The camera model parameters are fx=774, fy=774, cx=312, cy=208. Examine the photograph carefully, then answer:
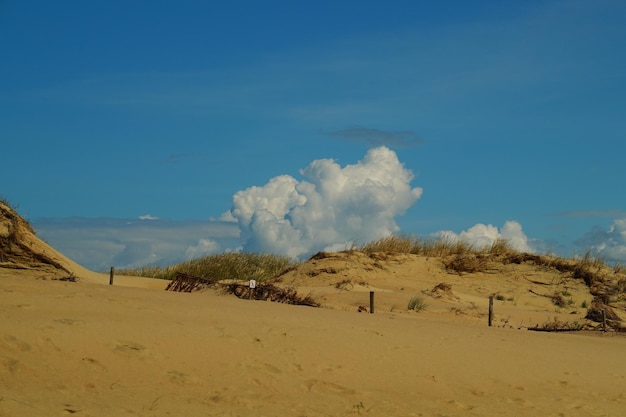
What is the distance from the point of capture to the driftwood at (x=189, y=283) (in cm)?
1655

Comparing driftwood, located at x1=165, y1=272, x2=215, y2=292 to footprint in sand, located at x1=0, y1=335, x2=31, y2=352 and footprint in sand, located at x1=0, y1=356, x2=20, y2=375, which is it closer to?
footprint in sand, located at x1=0, y1=335, x2=31, y2=352

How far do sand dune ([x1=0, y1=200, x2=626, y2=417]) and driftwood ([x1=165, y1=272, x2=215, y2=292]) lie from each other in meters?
3.73

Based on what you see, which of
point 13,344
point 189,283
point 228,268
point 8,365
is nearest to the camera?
point 8,365

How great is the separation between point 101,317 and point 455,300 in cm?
1443

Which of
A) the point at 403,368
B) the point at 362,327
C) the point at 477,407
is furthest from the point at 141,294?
the point at 477,407

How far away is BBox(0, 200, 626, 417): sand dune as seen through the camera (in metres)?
7.71

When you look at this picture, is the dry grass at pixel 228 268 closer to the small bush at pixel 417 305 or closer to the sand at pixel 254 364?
the small bush at pixel 417 305

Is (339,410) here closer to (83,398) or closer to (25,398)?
(83,398)

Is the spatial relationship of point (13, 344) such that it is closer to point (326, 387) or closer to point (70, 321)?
point (70, 321)

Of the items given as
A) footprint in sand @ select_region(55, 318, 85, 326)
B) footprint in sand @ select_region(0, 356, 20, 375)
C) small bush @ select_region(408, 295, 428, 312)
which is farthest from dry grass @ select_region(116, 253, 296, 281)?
footprint in sand @ select_region(0, 356, 20, 375)

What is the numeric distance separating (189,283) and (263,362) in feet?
26.0

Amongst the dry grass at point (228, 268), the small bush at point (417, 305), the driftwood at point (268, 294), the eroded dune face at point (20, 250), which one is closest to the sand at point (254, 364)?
the driftwood at point (268, 294)

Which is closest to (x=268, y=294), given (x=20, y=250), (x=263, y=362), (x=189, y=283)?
(x=189, y=283)

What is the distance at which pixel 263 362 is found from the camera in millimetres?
9109
